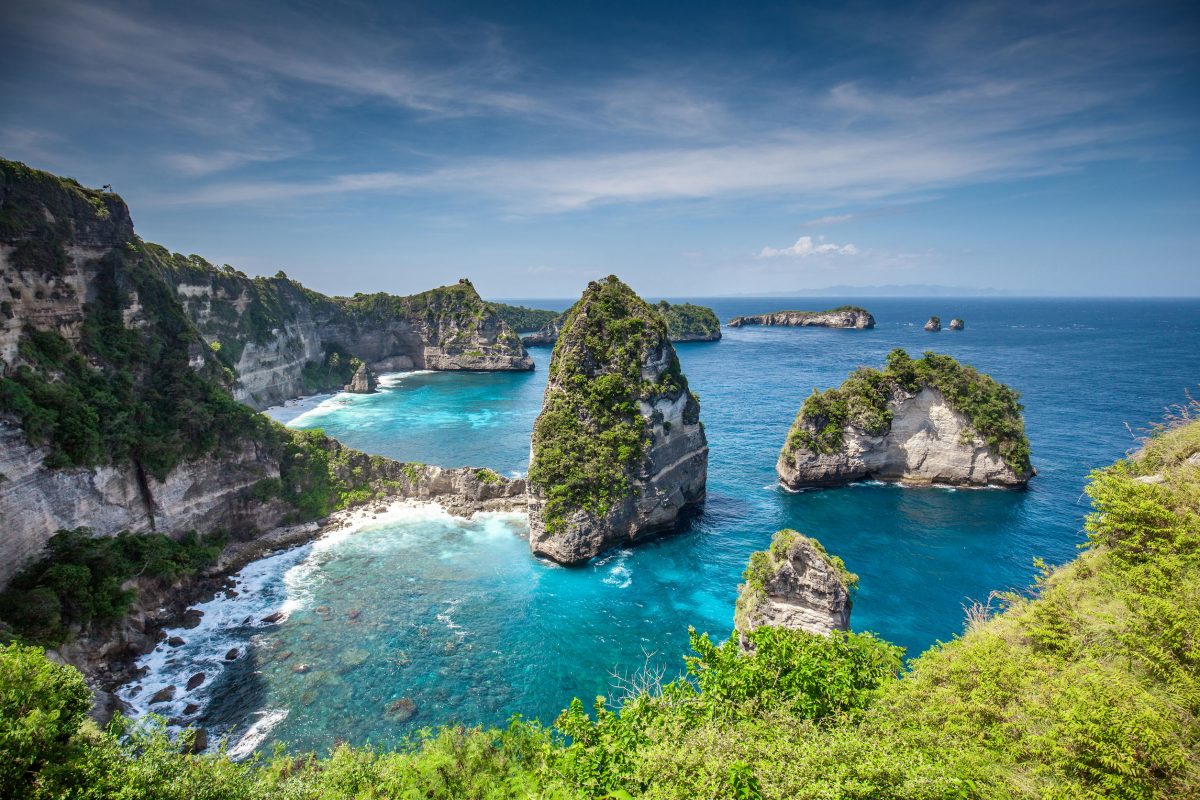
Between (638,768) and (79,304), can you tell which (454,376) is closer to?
(79,304)

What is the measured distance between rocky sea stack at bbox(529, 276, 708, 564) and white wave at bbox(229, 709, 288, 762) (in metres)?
21.2

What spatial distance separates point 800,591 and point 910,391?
36.4 m

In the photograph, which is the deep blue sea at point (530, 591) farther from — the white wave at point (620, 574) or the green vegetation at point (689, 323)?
the green vegetation at point (689, 323)

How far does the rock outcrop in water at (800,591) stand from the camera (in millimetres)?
28969

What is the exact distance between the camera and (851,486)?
57.7m

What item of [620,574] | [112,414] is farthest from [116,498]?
[620,574]

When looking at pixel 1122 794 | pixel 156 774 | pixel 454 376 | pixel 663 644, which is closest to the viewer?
pixel 1122 794

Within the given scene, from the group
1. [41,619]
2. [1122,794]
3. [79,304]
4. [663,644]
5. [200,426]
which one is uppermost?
[79,304]

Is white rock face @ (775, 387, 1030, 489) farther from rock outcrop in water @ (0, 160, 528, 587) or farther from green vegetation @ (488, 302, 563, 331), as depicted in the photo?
green vegetation @ (488, 302, 563, 331)

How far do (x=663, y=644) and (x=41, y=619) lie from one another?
119 ft

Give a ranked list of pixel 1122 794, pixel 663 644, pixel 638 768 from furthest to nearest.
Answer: pixel 663 644, pixel 638 768, pixel 1122 794

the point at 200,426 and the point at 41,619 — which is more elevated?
the point at 200,426

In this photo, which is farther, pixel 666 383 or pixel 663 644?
pixel 666 383

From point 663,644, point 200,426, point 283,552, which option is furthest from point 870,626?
point 200,426
